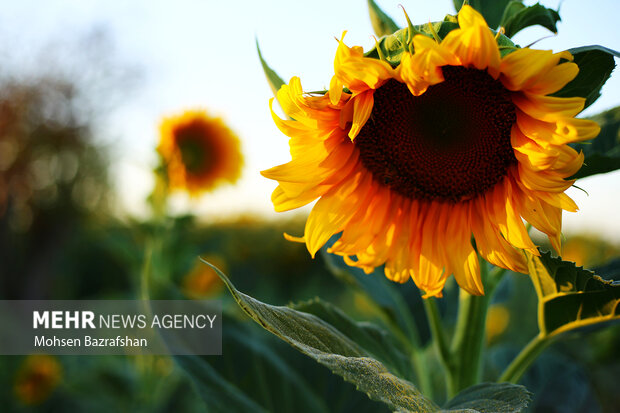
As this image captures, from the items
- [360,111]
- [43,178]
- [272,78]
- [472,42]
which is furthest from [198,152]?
[43,178]

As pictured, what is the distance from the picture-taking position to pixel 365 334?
26.5 inches

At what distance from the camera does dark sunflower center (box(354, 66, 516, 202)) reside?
566mm

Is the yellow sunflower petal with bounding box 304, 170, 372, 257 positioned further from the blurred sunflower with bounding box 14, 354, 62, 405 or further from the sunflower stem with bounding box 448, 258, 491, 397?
the blurred sunflower with bounding box 14, 354, 62, 405

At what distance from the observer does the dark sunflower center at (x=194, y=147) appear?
1947 mm

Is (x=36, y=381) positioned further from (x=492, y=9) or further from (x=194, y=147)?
(x=492, y=9)

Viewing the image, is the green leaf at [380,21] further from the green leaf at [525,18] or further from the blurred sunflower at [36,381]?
the blurred sunflower at [36,381]

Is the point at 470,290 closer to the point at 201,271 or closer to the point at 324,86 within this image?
the point at 324,86

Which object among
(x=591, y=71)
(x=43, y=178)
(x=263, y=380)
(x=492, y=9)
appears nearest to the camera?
(x=591, y=71)

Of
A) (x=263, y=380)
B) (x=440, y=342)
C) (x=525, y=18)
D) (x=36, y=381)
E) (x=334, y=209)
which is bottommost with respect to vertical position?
(x=36, y=381)

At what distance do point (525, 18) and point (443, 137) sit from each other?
0.53 ft

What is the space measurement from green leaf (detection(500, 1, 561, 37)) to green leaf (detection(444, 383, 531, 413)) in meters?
0.39

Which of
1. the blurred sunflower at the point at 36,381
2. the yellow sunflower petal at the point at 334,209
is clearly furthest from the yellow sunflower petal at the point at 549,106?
the blurred sunflower at the point at 36,381

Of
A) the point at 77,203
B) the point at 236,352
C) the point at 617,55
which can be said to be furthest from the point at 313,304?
the point at 77,203

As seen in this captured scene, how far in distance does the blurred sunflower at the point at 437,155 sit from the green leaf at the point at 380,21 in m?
0.09
